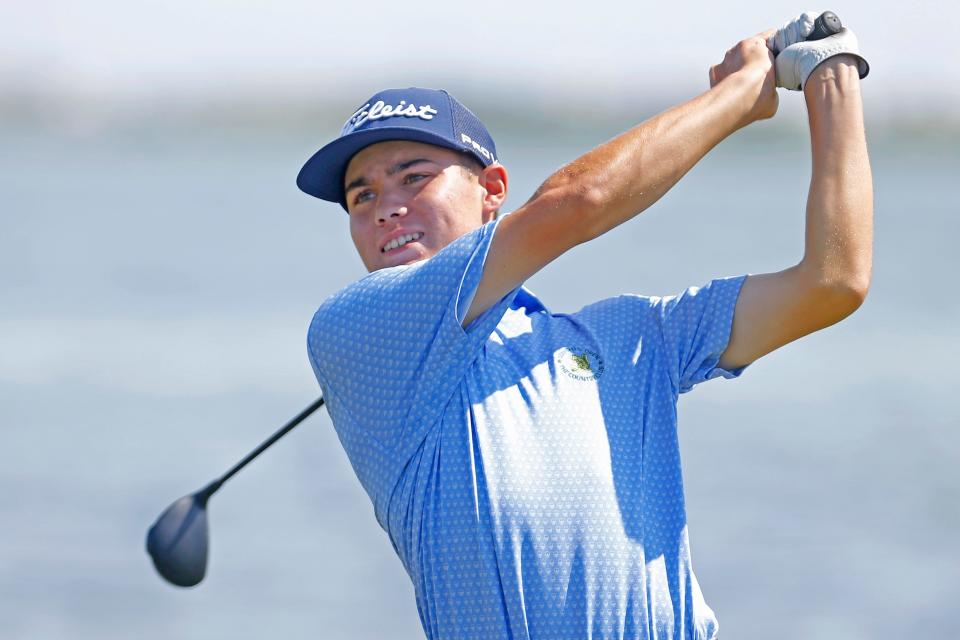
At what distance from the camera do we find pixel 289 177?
18.3 meters

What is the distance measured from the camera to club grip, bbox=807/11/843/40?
2896 millimetres

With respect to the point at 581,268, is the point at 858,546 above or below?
below

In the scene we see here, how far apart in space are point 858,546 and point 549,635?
220 inches

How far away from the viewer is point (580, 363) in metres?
2.78

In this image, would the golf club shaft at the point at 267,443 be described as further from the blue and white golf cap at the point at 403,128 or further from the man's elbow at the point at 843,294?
the man's elbow at the point at 843,294

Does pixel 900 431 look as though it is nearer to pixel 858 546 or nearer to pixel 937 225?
pixel 858 546

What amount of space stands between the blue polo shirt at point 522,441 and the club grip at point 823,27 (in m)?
0.45

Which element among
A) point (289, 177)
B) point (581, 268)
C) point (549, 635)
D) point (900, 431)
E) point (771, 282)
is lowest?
point (549, 635)

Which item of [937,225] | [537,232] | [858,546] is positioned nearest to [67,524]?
[858,546]

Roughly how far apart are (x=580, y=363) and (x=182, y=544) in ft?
3.79

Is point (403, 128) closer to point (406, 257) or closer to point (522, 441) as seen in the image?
point (406, 257)

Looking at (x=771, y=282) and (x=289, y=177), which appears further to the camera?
(x=289, y=177)

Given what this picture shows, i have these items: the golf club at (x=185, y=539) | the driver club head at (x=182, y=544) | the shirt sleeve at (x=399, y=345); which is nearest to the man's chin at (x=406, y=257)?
the shirt sleeve at (x=399, y=345)

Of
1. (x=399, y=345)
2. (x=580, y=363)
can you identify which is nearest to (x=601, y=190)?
(x=580, y=363)
